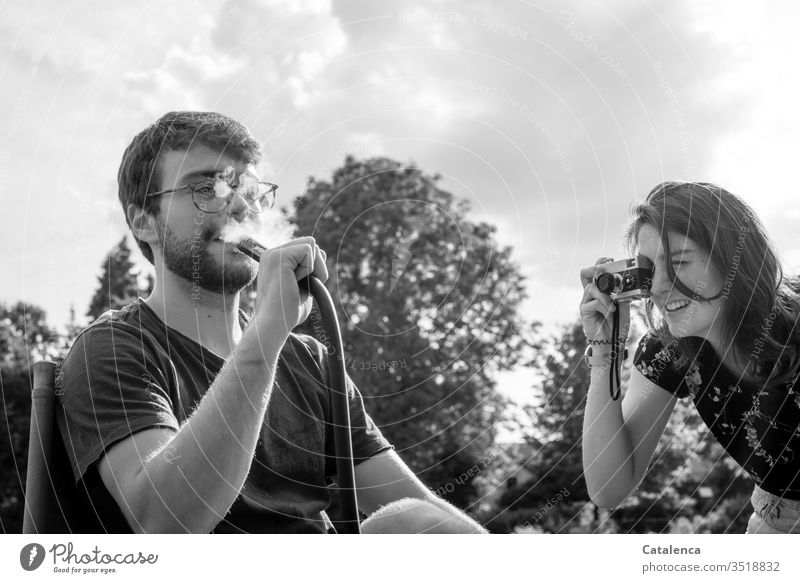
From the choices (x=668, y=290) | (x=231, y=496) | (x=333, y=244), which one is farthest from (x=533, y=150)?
(x=333, y=244)

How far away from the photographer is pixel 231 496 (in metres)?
2.05

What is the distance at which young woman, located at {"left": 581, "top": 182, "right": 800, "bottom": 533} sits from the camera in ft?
8.93

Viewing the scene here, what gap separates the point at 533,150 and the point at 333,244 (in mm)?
8572

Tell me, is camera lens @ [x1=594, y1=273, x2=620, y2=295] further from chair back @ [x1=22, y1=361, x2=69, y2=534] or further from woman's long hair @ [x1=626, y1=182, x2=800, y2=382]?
chair back @ [x1=22, y1=361, x2=69, y2=534]

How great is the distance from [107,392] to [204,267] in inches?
20.7

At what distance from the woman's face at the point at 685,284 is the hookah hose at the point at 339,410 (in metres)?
1.21

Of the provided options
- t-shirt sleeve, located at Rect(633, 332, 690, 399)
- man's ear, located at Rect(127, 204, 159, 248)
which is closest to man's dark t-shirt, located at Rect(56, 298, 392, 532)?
man's ear, located at Rect(127, 204, 159, 248)

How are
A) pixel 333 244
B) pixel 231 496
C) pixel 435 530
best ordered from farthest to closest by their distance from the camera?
pixel 333 244 → pixel 231 496 → pixel 435 530

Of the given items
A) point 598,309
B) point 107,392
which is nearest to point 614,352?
point 598,309

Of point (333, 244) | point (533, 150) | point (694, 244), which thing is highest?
point (333, 244)

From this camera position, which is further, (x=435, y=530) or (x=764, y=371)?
(x=764, y=371)

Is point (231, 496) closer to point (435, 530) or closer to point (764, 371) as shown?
point (435, 530)

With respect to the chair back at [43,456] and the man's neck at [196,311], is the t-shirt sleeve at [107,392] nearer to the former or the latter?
the chair back at [43,456]

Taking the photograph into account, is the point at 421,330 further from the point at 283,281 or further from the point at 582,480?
the point at 283,281
